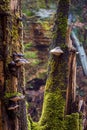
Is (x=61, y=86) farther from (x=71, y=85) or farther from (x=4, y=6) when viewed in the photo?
(x=4, y=6)

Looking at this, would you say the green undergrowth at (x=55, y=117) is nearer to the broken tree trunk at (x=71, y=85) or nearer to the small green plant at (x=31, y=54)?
the broken tree trunk at (x=71, y=85)

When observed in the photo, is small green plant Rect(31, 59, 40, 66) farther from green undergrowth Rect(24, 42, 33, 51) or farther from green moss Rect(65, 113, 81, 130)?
green moss Rect(65, 113, 81, 130)

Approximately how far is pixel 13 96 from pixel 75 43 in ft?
28.2

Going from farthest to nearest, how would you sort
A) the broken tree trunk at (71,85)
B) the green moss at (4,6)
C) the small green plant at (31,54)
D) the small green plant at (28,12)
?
the small green plant at (28,12) < the small green plant at (31,54) < the broken tree trunk at (71,85) < the green moss at (4,6)

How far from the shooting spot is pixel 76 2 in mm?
11883

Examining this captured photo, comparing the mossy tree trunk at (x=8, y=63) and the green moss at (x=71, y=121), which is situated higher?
the mossy tree trunk at (x=8, y=63)

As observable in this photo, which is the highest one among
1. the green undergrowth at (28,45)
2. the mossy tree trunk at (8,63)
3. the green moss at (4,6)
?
the green moss at (4,6)

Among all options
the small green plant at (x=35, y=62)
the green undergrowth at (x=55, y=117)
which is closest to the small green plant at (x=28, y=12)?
the small green plant at (x=35, y=62)

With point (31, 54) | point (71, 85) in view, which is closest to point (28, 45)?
point (31, 54)

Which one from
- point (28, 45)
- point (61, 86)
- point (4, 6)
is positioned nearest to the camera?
point (4, 6)

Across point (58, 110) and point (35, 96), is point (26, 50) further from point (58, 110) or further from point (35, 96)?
point (58, 110)

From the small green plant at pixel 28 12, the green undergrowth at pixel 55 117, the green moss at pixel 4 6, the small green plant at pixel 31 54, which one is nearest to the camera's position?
the green moss at pixel 4 6

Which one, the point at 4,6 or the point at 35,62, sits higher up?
the point at 4,6

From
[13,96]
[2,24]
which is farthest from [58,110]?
[2,24]
